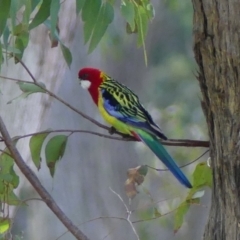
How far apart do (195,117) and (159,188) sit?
621 millimetres

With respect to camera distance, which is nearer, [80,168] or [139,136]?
[139,136]

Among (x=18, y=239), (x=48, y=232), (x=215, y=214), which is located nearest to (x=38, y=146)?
(x=18, y=239)

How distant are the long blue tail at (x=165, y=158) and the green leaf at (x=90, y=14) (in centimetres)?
35

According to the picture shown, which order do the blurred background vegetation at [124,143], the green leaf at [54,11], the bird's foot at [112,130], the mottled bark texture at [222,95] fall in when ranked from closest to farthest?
the mottled bark texture at [222,95], the green leaf at [54,11], the bird's foot at [112,130], the blurred background vegetation at [124,143]

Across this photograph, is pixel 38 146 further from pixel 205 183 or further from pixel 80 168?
pixel 80 168

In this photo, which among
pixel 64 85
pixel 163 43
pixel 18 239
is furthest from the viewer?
pixel 163 43

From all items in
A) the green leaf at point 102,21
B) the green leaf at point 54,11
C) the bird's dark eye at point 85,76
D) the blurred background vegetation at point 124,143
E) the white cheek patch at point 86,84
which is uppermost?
the green leaf at point 54,11

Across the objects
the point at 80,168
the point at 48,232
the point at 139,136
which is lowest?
the point at 48,232

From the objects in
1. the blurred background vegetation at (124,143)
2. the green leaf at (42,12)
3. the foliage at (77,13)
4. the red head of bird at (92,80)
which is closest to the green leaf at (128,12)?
the foliage at (77,13)

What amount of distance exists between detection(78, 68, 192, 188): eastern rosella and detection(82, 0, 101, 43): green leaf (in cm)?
35

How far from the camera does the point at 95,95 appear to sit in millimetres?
1961

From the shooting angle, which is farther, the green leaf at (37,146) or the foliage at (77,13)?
the green leaf at (37,146)

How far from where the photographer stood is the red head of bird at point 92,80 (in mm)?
1964

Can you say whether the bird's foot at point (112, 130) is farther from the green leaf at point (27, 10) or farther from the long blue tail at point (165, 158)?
the green leaf at point (27, 10)
